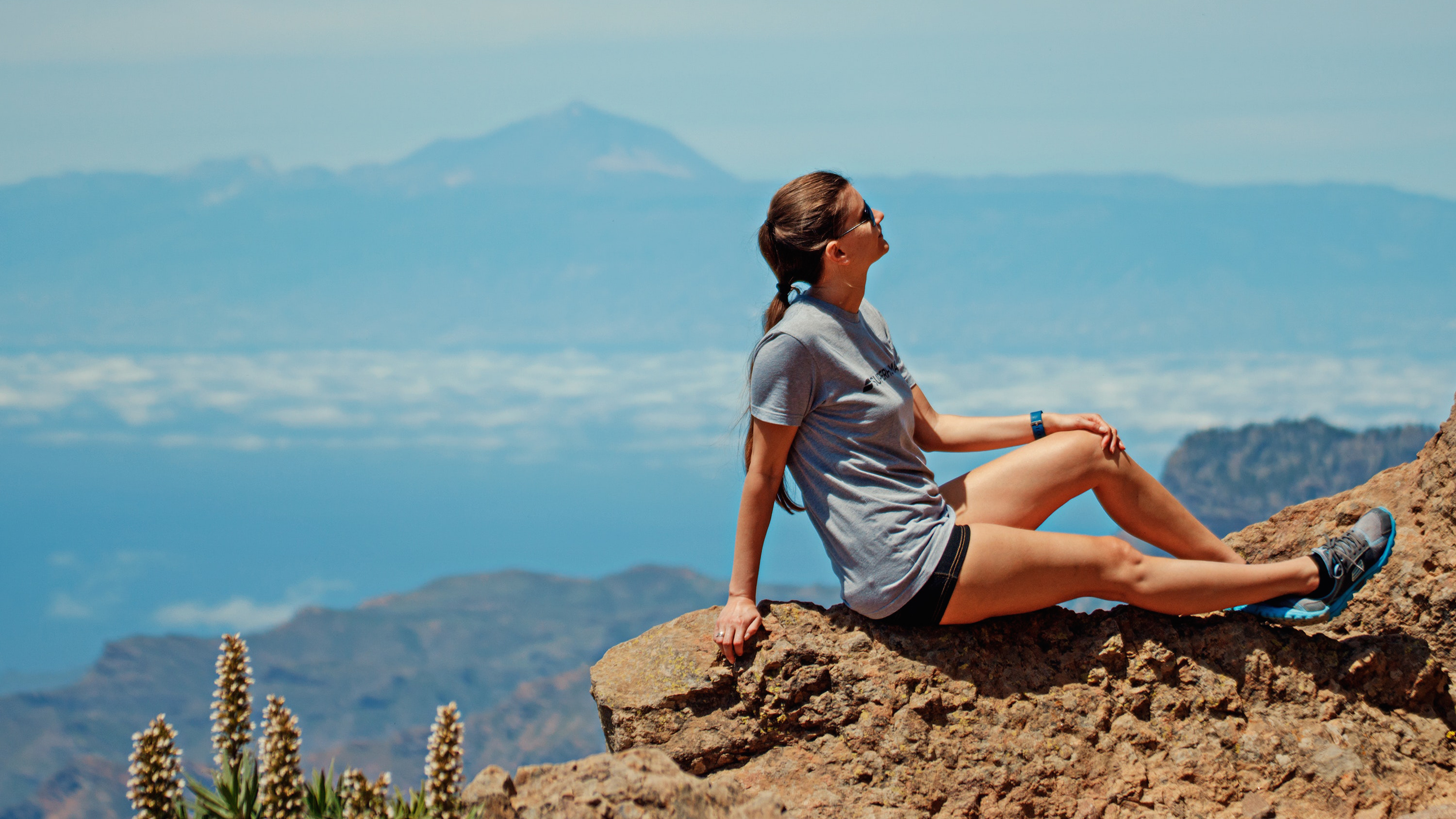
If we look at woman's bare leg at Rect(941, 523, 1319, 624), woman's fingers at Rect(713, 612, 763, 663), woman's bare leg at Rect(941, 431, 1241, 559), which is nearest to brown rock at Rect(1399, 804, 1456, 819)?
woman's bare leg at Rect(941, 523, 1319, 624)

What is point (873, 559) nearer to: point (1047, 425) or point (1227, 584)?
point (1047, 425)

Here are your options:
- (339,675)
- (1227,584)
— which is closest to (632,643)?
(1227,584)

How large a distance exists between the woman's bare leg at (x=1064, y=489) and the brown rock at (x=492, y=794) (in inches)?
76.6

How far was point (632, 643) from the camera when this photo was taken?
475cm

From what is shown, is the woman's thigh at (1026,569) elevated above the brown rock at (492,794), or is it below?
above

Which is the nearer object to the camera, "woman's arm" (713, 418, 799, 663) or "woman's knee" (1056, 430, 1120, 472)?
"woman's arm" (713, 418, 799, 663)

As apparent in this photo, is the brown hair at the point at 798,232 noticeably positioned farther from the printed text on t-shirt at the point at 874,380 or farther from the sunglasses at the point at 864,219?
the printed text on t-shirt at the point at 874,380

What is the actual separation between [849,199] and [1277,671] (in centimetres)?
255

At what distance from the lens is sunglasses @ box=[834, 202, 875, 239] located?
13.8 feet

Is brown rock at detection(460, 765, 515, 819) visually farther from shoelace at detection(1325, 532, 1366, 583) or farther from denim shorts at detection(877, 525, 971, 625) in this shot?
shoelace at detection(1325, 532, 1366, 583)

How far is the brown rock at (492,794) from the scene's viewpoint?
147 inches

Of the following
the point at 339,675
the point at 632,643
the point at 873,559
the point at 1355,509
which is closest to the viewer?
the point at 873,559

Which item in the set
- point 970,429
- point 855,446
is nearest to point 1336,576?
point 970,429

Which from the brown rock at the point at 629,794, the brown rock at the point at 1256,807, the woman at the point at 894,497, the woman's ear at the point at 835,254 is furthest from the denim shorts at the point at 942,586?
the brown rock at the point at 1256,807
